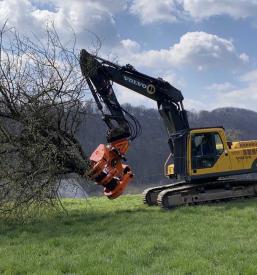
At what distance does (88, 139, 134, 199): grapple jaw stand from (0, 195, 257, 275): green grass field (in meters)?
0.68

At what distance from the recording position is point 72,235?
10.5 metres

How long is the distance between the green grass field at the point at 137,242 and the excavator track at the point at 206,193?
2.24 feet

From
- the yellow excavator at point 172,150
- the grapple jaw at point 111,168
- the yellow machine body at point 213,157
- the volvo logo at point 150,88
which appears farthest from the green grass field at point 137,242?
the volvo logo at point 150,88

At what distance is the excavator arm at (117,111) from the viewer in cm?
1373

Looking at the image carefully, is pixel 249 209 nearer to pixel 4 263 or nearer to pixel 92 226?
pixel 92 226

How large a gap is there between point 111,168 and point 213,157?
10.1ft

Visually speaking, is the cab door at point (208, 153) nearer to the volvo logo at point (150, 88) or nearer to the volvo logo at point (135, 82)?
the volvo logo at point (150, 88)

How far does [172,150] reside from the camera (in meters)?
15.5

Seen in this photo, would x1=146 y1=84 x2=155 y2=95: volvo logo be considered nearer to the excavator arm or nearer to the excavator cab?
the excavator arm

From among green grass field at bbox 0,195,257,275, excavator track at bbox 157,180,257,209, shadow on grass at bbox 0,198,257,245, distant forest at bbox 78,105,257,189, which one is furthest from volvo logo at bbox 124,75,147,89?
green grass field at bbox 0,195,257,275

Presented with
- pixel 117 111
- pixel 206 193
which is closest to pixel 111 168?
pixel 117 111

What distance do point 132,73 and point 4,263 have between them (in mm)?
7978

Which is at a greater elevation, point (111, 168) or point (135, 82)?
point (135, 82)

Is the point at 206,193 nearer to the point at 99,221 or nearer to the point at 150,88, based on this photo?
the point at 150,88
